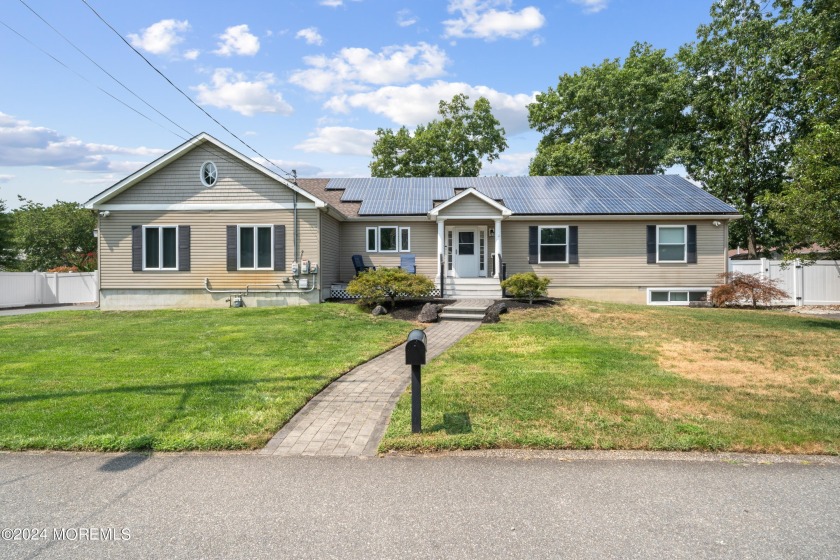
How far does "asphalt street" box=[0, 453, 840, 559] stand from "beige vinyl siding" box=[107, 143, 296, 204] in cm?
1305

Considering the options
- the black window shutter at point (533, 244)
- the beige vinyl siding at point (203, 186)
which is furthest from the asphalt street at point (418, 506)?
the black window shutter at point (533, 244)

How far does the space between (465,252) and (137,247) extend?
11836 millimetres

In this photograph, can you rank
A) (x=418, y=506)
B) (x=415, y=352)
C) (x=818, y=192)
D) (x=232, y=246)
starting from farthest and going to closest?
(x=232, y=246) → (x=818, y=192) → (x=415, y=352) → (x=418, y=506)

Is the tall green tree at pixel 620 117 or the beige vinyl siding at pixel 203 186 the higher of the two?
the tall green tree at pixel 620 117

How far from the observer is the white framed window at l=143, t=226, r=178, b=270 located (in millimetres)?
17047

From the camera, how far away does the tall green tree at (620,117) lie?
29203 millimetres

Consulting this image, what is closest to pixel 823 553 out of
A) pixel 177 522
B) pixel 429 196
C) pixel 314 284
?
pixel 177 522

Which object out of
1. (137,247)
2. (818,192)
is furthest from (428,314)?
(137,247)

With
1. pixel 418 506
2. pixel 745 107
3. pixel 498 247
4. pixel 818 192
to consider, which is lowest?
pixel 418 506

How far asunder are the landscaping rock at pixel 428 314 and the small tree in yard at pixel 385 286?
2.96ft

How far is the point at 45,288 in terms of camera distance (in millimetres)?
25188

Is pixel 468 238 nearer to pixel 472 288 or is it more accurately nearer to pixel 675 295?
pixel 472 288

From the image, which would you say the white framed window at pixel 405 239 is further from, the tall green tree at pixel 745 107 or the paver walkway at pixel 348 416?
the tall green tree at pixel 745 107

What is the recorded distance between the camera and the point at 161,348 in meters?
9.74
